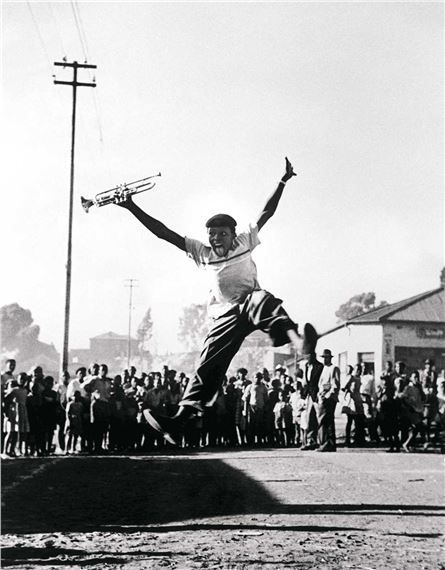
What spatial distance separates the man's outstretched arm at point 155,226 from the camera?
545 cm

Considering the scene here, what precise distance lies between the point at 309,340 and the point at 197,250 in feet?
4.28

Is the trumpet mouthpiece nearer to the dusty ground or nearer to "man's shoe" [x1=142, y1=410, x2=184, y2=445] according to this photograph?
"man's shoe" [x1=142, y1=410, x2=184, y2=445]

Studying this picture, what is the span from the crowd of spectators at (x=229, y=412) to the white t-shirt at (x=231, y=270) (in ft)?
26.5

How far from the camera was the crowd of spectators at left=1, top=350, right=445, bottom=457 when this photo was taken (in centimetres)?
1772

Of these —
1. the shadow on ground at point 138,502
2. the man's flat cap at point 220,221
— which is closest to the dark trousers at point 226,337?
the man's flat cap at point 220,221

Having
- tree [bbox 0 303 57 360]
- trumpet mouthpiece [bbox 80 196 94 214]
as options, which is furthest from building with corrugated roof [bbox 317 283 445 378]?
tree [bbox 0 303 57 360]

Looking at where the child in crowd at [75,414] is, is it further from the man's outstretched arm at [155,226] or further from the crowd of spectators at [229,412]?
the man's outstretched arm at [155,226]

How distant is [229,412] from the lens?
21.1 meters

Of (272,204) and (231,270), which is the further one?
(272,204)

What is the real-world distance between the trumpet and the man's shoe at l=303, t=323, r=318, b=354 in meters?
1.53

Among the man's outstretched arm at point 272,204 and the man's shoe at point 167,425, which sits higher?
the man's outstretched arm at point 272,204

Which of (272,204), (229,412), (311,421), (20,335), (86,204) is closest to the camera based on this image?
(86,204)

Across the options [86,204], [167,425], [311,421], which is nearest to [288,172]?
[86,204]

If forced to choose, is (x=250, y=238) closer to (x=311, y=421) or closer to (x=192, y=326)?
(x=192, y=326)
